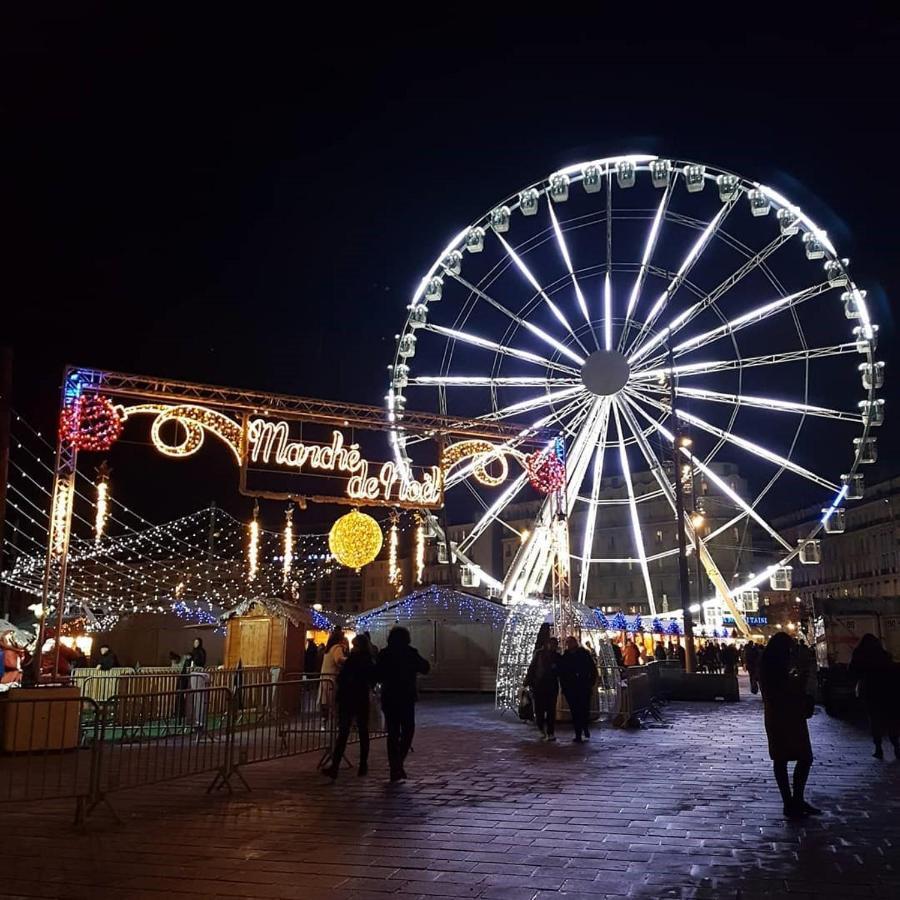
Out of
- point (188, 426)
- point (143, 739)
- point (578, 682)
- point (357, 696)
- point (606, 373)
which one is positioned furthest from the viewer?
point (606, 373)

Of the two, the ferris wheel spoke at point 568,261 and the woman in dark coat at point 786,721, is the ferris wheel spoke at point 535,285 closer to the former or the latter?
the ferris wheel spoke at point 568,261

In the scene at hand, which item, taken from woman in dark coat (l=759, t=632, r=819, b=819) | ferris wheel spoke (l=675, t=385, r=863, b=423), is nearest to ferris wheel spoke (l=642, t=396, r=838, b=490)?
ferris wheel spoke (l=675, t=385, r=863, b=423)

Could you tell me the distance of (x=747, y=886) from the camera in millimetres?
5020

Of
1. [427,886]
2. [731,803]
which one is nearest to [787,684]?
[731,803]

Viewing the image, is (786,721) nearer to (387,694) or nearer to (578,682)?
(387,694)

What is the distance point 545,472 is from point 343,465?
4.80 metres

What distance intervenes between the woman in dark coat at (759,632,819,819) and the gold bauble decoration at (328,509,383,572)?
1219 centimetres

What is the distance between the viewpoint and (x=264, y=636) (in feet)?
64.8

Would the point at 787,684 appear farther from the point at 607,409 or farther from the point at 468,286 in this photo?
the point at 468,286

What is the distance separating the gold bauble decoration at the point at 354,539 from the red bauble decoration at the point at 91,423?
5.51 meters

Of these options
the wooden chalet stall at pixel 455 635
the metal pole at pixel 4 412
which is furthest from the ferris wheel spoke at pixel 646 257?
the metal pole at pixel 4 412

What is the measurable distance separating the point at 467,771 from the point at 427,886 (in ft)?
15.4

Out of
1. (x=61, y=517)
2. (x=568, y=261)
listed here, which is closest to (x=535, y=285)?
(x=568, y=261)

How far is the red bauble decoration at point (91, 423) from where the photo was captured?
13719 mm
